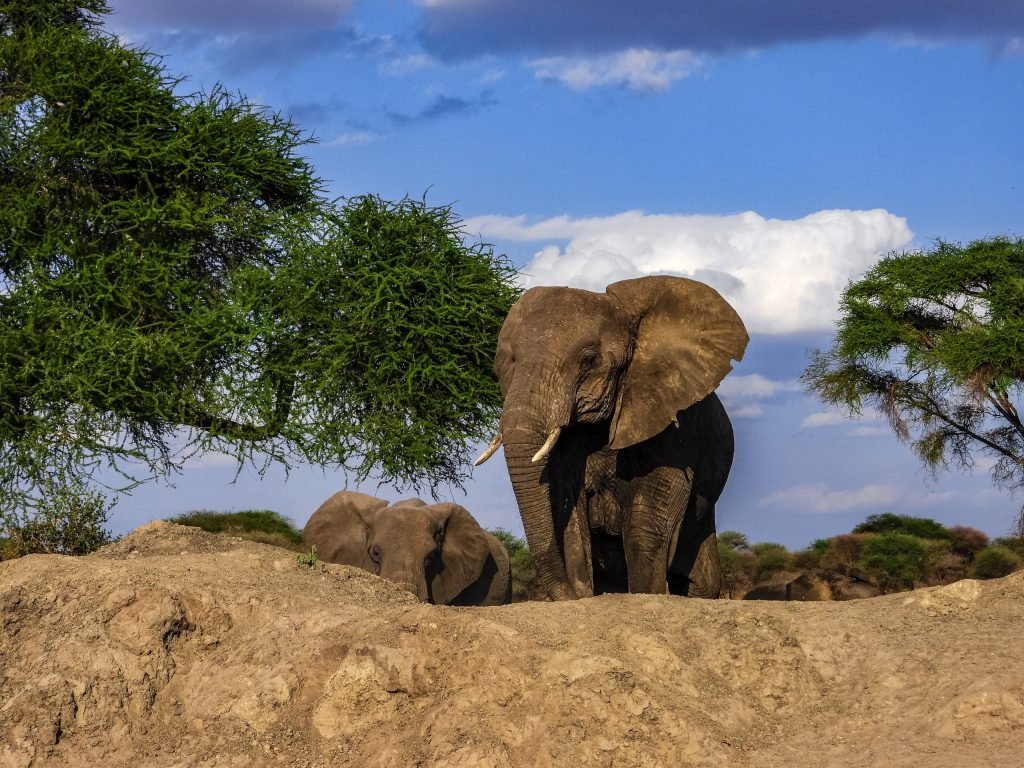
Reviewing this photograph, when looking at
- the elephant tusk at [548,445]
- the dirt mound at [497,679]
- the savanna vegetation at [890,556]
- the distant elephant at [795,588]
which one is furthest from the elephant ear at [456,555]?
the savanna vegetation at [890,556]

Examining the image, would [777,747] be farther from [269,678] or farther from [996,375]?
[996,375]

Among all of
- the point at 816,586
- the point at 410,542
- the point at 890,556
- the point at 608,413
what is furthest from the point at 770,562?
the point at 608,413

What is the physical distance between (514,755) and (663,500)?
12.8ft

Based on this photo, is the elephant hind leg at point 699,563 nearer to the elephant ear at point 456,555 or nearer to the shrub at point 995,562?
the elephant ear at point 456,555

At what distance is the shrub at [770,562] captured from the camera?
3225 centimetres

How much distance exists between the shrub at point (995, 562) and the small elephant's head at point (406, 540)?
15.5 meters

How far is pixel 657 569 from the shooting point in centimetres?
1050

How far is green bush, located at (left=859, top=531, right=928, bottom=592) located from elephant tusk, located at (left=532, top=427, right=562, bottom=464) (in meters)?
22.3

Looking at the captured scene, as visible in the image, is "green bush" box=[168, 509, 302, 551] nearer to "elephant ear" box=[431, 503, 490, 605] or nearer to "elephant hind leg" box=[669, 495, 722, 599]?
"elephant ear" box=[431, 503, 490, 605]

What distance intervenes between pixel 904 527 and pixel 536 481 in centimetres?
2684

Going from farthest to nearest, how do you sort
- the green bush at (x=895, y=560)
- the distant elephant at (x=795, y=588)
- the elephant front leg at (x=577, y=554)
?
the green bush at (x=895, y=560), the distant elephant at (x=795, y=588), the elephant front leg at (x=577, y=554)

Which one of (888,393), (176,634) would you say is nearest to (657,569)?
(176,634)

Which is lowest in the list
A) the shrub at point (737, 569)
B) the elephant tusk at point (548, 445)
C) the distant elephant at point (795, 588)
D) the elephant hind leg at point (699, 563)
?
the elephant hind leg at point (699, 563)

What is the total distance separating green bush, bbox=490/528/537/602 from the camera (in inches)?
1281
